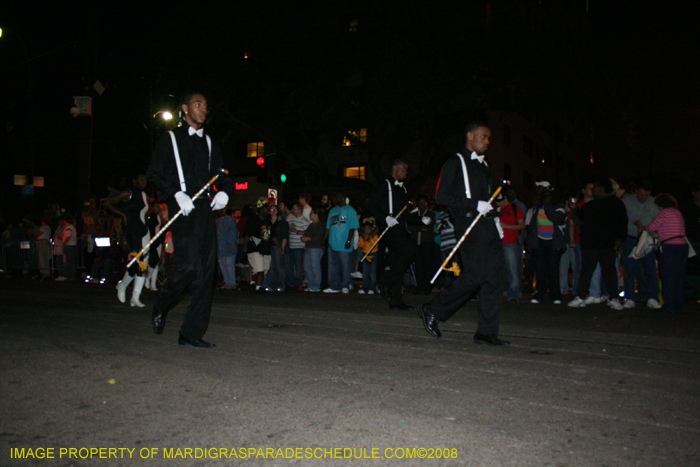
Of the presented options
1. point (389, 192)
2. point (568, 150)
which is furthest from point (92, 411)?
point (568, 150)

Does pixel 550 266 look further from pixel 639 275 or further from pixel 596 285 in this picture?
pixel 639 275

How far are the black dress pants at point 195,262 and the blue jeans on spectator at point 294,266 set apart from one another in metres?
7.35

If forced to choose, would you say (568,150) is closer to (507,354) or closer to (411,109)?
(411,109)

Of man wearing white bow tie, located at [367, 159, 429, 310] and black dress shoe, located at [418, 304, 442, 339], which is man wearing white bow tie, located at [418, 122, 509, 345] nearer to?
Answer: black dress shoe, located at [418, 304, 442, 339]

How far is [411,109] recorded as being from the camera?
22.3m

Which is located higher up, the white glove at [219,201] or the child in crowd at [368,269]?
the white glove at [219,201]

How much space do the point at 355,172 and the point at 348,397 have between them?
3428cm

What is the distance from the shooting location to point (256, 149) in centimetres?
4028

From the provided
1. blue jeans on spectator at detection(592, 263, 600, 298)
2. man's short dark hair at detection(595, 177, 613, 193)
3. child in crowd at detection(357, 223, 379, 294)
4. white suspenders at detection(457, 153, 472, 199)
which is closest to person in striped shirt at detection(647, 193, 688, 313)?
man's short dark hair at detection(595, 177, 613, 193)

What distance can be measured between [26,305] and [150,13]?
1775 centimetres

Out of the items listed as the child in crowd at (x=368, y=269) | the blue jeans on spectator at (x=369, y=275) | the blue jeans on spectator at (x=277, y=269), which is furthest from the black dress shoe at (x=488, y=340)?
the blue jeans on spectator at (x=277, y=269)

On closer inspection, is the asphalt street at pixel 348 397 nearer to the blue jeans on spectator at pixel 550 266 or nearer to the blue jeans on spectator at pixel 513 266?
the blue jeans on spectator at pixel 550 266

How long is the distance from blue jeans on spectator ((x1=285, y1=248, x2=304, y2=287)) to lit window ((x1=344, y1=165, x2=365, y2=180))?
24.5 meters

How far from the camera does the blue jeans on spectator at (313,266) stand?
12.2 metres
